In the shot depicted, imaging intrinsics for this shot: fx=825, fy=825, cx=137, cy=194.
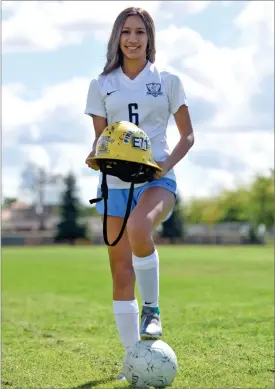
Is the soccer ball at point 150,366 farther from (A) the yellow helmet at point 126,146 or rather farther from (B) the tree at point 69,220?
(B) the tree at point 69,220

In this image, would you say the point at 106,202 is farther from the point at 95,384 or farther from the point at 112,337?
the point at 112,337

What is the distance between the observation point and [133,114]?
18.8 feet

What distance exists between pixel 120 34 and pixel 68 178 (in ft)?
243

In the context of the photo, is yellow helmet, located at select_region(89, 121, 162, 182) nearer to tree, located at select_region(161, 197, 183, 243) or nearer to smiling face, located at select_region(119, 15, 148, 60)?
smiling face, located at select_region(119, 15, 148, 60)

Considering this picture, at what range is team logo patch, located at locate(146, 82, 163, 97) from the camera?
5.75 metres

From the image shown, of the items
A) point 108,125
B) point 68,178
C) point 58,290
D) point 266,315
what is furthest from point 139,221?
point 68,178

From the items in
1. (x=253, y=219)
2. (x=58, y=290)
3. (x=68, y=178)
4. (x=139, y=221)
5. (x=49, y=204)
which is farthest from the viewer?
(x=49, y=204)

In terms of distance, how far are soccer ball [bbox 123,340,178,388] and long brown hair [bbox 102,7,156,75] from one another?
6.50 ft

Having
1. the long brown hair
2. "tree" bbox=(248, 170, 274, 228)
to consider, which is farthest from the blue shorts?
"tree" bbox=(248, 170, 274, 228)

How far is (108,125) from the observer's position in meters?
5.71

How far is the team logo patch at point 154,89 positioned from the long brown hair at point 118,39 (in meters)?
0.28

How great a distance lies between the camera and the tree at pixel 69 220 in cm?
7825

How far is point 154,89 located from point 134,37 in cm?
38

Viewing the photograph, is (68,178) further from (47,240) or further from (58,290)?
(58,290)
